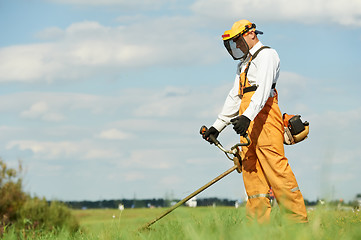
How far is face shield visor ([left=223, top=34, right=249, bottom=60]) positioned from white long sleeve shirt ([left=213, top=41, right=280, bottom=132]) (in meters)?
0.07

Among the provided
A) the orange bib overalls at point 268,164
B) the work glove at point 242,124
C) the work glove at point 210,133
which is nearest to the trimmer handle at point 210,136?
the work glove at point 210,133

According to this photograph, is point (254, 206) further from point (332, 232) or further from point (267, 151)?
point (332, 232)

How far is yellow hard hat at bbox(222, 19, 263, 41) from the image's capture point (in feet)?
18.9

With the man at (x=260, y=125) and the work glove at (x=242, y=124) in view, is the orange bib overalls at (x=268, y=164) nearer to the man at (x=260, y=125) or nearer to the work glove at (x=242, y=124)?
the man at (x=260, y=125)

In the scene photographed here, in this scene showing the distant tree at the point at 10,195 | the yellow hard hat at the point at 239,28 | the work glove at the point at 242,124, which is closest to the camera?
the work glove at the point at 242,124

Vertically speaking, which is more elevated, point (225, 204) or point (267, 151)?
point (267, 151)

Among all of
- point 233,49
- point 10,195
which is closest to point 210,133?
point 233,49

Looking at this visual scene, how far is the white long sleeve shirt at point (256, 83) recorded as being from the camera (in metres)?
5.33

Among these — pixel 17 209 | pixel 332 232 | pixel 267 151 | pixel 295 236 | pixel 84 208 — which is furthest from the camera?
pixel 84 208

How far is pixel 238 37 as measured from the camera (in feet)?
19.0

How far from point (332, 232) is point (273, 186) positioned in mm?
1943

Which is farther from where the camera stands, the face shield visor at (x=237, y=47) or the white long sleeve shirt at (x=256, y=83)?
the face shield visor at (x=237, y=47)

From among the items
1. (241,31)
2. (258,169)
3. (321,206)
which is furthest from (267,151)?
(321,206)

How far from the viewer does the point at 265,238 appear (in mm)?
3068
